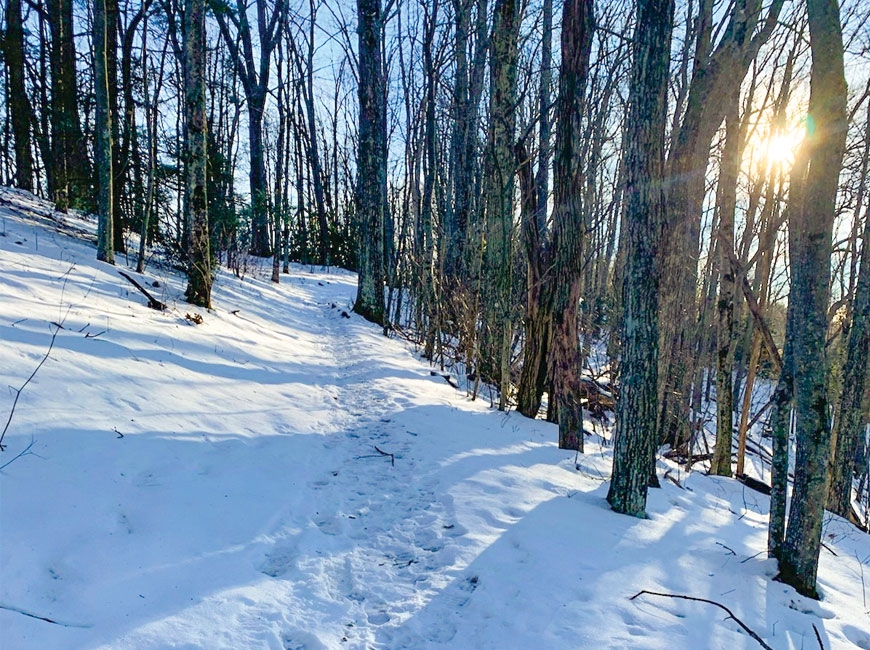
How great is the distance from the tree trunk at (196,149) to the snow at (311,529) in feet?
7.53

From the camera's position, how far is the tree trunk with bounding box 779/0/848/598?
2.34 metres

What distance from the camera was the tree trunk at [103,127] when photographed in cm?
671

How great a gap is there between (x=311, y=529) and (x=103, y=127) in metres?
7.36

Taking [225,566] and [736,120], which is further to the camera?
[736,120]

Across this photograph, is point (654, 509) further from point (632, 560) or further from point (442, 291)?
point (442, 291)

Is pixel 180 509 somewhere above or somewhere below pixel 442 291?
below

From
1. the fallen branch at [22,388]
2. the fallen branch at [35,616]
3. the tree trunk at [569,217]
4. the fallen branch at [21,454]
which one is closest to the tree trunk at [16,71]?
the fallen branch at [22,388]

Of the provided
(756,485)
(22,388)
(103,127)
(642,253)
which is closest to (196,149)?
(103,127)

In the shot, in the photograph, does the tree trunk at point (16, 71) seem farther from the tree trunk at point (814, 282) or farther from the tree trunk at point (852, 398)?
the tree trunk at point (852, 398)

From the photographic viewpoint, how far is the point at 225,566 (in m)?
2.21

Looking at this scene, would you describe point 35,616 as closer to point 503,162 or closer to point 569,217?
point 569,217

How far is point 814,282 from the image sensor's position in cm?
248

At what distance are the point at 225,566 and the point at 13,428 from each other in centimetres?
139

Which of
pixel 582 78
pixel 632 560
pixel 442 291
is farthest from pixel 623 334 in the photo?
pixel 442 291
